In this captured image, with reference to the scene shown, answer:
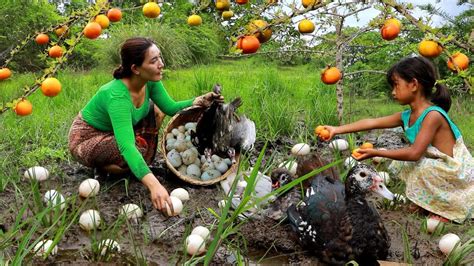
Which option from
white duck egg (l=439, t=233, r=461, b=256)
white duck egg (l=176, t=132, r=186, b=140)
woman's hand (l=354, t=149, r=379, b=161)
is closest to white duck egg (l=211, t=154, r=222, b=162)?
white duck egg (l=176, t=132, r=186, b=140)

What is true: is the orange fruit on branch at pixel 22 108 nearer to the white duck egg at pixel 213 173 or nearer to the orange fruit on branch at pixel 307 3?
the white duck egg at pixel 213 173

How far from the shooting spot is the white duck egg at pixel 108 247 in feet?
8.57

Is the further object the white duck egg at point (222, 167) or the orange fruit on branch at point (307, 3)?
the white duck egg at point (222, 167)

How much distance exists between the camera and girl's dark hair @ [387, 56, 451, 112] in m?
3.34

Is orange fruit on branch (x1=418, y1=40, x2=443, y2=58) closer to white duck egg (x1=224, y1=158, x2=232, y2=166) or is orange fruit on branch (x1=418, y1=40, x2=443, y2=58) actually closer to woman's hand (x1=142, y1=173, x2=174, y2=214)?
woman's hand (x1=142, y1=173, x2=174, y2=214)

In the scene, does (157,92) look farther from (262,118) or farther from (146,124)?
(262,118)

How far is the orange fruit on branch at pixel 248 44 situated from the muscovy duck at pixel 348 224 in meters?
0.79

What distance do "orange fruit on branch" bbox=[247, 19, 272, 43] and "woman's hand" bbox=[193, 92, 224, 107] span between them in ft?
2.92

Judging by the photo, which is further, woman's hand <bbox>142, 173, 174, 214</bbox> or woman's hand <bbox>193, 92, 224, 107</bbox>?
woman's hand <bbox>193, 92, 224, 107</bbox>

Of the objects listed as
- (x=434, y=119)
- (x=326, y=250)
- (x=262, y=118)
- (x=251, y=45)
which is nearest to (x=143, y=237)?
(x=326, y=250)

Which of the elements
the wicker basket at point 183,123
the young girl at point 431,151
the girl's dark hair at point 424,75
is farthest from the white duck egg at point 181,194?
the girl's dark hair at point 424,75

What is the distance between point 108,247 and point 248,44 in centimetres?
119

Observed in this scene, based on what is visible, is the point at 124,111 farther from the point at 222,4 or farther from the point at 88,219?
the point at 222,4

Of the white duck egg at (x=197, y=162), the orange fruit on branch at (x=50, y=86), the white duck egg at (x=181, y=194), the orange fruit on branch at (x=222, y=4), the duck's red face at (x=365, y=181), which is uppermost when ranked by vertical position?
the orange fruit on branch at (x=222, y=4)
